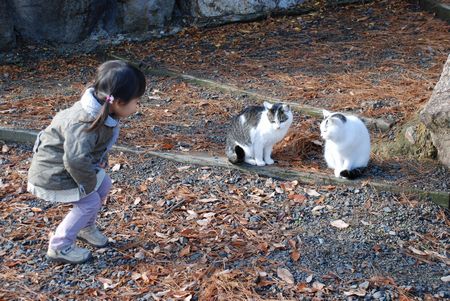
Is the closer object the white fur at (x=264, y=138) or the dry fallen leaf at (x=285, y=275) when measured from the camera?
the dry fallen leaf at (x=285, y=275)

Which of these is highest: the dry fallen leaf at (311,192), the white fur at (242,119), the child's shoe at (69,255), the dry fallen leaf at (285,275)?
the white fur at (242,119)

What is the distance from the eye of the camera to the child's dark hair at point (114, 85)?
3.49 meters

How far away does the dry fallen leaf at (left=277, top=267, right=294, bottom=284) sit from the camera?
3723 millimetres

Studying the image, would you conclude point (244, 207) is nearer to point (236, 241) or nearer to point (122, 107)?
point (236, 241)

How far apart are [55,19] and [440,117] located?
6.16 meters

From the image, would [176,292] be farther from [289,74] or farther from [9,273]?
[289,74]

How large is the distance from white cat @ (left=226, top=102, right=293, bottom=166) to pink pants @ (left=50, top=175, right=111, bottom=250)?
5.18ft

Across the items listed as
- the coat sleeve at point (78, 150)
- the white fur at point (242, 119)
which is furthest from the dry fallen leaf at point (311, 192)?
the coat sleeve at point (78, 150)

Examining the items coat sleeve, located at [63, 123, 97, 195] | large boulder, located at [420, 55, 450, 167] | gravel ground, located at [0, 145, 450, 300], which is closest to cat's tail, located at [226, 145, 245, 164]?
gravel ground, located at [0, 145, 450, 300]

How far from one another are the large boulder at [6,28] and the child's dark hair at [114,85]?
18.3 ft

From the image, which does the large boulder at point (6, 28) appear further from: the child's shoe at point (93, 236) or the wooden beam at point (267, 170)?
the child's shoe at point (93, 236)

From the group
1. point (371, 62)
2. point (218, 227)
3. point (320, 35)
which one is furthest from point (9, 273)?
point (320, 35)

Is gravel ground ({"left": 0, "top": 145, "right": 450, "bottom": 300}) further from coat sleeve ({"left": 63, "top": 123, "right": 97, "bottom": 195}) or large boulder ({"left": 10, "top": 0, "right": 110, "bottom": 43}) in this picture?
large boulder ({"left": 10, "top": 0, "right": 110, "bottom": 43})

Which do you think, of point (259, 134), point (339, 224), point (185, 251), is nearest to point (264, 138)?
point (259, 134)
